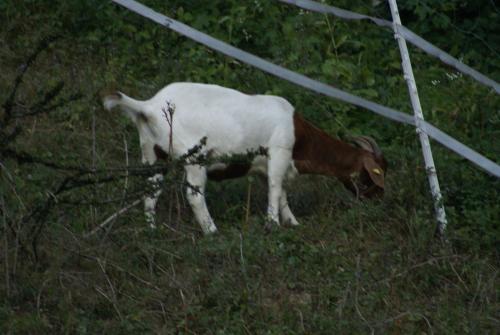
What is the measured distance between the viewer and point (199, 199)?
8703 mm

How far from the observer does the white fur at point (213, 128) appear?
877cm

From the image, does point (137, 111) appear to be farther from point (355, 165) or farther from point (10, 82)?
point (10, 82)

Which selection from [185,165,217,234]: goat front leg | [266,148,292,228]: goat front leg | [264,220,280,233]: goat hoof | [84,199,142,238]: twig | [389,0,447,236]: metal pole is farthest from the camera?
[266,148,292,228]: goat front leg

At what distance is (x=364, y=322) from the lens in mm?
7047

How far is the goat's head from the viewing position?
9133 millimetres

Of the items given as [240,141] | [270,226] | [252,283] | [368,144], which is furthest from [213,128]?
[252,283]

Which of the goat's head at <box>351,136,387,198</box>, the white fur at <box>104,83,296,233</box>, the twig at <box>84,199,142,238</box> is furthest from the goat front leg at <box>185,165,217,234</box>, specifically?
the goat's head at <box>351,136,387,198</box>

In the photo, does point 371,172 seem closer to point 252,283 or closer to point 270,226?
point 270,226

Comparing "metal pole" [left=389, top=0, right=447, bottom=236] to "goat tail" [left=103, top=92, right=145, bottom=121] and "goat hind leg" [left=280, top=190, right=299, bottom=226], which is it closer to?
"goat hind leg" [left=280, top=190, right=299, bottom=226]

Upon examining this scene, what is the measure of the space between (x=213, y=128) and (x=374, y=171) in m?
1.10

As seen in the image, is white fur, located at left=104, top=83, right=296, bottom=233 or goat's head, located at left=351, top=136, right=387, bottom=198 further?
goat's head, located at left=351, top=136, right=387, bottom=198

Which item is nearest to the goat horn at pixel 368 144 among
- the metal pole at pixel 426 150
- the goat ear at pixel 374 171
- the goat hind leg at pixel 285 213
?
the goat ear at pixel 374 171

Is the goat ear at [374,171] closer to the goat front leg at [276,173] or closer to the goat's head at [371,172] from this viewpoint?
the goat's head at [371,172]

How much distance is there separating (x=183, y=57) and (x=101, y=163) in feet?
8.41
